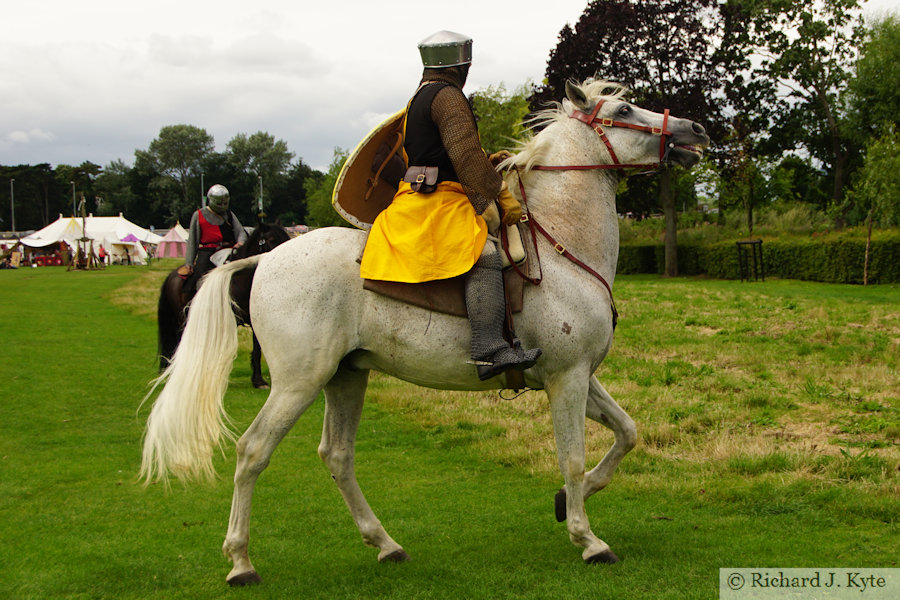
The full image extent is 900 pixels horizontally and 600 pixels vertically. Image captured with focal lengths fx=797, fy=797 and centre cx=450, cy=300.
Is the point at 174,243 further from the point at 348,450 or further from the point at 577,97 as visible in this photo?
the point at 577,97

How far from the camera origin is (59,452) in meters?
9.23

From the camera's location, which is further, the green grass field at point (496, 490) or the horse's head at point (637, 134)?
the horse's head at point (637, 134)

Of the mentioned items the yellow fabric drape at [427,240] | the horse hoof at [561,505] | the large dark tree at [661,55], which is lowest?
the horse hoof at [561,505]

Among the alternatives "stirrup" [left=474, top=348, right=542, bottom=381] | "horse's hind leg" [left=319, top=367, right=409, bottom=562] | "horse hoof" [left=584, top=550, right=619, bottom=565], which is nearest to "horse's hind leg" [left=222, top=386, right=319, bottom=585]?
"horse's hind leg" [left=319, top=367, right=409, bottom=562]

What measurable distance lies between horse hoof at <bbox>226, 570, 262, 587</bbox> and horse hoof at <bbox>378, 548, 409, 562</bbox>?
0.86 metres

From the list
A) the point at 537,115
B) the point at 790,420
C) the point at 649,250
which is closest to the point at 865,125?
the point at 649,250

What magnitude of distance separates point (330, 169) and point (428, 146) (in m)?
91.3

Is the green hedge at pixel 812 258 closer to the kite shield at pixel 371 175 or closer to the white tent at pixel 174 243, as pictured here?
the kite shield at pixel 371 175

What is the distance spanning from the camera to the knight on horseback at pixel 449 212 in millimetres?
5066

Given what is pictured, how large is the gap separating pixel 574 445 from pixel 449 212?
1.75 metres

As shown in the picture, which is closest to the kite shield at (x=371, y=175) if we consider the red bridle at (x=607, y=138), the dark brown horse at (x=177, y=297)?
the red bridle at (x=607, y=138)

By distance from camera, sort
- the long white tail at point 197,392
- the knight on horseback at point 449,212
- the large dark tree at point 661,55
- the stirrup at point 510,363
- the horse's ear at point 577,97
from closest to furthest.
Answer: the stirrup at point 510,363, the knight on horseback at point 449,212, the long white tail at point 197,392, the horse's ear at point 577,97, the large dark tree at point 661,55

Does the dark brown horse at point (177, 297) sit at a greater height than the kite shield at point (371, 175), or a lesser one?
lesser

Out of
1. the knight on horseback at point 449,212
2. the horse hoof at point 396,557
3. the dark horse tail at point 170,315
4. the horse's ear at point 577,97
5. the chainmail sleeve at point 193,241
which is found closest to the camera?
the knight on horseback at point 449,212
